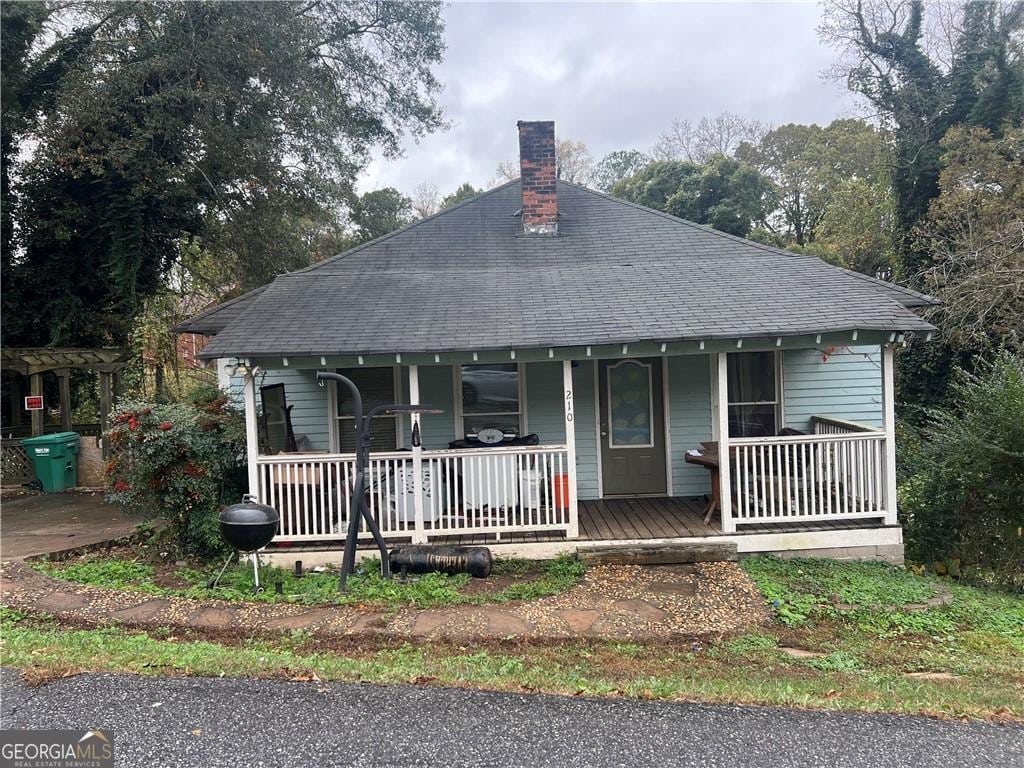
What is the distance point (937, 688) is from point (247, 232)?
13.9 m

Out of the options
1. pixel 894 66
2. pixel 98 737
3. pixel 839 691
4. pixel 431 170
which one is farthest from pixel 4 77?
pixel 431 170

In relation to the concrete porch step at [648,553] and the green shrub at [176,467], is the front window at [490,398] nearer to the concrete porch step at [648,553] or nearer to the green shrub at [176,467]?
the concrete porch step at [648,553]

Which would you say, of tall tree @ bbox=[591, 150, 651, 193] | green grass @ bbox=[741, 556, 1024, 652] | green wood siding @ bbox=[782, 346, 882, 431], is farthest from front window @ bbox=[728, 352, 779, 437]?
tall tree @ bbox=[591, 150, 651, 193]

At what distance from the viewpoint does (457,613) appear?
4926 millimetres

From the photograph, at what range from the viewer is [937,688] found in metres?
3.63

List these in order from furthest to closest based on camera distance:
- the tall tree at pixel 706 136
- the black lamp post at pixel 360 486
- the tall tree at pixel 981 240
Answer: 1. the tall tree at pixel 706 136
2. the tall tree at pixel 981 240
3. the black lamp post at pixel 360 486

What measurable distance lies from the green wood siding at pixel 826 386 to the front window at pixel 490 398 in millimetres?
3716

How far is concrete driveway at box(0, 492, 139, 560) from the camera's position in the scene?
23.0 feet

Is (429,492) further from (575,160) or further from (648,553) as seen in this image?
(575,160)

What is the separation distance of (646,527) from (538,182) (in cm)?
575

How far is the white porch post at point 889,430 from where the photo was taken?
6262 millimetres

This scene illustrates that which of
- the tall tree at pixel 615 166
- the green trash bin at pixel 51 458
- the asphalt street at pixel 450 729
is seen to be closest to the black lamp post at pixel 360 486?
the asphalt street at pixel 450 729

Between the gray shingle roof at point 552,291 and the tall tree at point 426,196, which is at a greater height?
the tall tree at point 426,196

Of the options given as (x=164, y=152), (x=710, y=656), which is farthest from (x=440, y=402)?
(x=164, y=152)
